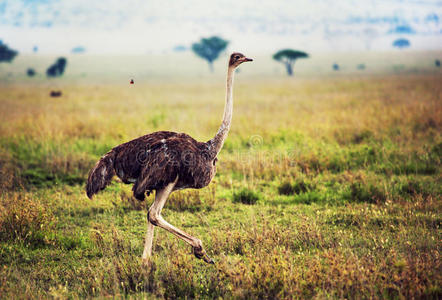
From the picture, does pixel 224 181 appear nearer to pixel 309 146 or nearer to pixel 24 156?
pixel 309 146

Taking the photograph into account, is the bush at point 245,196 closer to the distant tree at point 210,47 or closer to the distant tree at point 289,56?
the distant tree at point 289,56

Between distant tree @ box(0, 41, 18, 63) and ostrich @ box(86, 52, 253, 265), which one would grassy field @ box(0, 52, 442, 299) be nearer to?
ostrich @ box(86, 52, 253, 265)

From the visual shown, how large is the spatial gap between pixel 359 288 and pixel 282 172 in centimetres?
459

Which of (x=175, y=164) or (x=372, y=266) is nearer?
(x=372, y=266)

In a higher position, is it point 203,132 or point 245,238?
point 203,132

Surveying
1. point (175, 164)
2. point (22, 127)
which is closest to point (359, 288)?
point (175, 164)

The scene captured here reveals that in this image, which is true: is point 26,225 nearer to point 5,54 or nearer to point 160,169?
point 160,169

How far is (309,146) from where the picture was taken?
32.8 ft

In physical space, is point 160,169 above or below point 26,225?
above

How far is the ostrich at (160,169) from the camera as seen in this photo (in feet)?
14.9

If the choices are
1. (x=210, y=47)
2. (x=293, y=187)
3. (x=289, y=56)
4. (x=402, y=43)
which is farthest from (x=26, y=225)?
(x=402, y=43)

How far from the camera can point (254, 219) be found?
19.7 ft

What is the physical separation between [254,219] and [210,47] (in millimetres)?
64981

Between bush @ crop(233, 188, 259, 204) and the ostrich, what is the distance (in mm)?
2492
